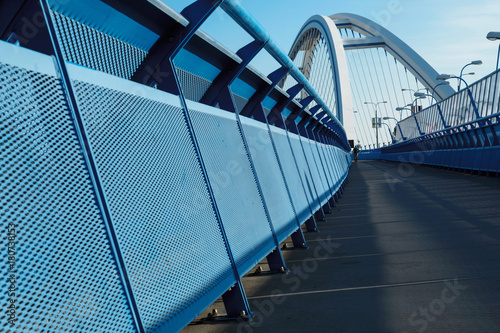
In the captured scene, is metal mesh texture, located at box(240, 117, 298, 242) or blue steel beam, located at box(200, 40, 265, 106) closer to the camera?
blue steel beam, located at box(200, 40, 265, 106)

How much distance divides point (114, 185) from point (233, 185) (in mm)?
2066

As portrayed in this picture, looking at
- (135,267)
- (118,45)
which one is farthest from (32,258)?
(118,45)

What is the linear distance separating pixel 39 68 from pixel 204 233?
1.70 metres

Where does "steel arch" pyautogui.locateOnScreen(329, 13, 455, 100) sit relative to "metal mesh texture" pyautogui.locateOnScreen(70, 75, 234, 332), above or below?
above

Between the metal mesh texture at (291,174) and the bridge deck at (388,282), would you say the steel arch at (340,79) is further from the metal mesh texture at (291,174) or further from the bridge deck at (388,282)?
the metal mesh texture at (291,174)

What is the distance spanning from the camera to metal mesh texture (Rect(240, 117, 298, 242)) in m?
5.80

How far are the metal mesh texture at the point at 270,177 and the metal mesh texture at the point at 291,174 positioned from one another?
1.46 ft

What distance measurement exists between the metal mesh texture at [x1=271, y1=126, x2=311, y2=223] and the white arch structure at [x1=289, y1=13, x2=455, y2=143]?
4840 cm

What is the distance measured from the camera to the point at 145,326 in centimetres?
249

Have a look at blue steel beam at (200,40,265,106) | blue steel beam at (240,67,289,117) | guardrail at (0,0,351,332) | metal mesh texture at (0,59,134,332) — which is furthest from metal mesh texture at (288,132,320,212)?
metal mesh texture at (0,59,134,332)

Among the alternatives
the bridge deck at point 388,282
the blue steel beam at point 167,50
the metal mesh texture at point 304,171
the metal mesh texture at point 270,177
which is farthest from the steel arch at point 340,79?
the blue steel beam at point 167,50

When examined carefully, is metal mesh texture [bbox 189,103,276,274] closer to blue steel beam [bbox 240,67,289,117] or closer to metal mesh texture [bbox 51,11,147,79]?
metal mesh texture [bbox 51,11,147,79]

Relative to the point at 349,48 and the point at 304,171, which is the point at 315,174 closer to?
the point at 304,171

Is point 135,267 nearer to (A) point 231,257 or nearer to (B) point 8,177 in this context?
(B) point 8,177
